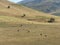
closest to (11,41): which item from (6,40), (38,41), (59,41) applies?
(6,40)

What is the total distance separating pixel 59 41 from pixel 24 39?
12.8 ft

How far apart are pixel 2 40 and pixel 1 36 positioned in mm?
2224

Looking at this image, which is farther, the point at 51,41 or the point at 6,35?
the point at 6,35

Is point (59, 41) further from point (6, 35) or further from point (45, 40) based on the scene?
point (6, 35)

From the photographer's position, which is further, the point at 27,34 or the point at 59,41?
the point at 27,34

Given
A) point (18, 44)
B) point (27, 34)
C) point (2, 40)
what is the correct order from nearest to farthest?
point (18, 44)
point (2, 40)
point (27, 34)

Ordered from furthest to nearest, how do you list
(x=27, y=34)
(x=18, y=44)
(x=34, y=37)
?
1. (x=27, y=34)
2. (x=34, y=37)
3. (x=18, y=44)

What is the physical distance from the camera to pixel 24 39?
25594mm

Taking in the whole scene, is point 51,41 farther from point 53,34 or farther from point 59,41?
point 53,34

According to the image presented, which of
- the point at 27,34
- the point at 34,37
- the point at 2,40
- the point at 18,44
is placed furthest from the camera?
the point at 27,34

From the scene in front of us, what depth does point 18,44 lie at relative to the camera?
23.3 metres

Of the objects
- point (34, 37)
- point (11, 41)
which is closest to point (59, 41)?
point (34, 37)

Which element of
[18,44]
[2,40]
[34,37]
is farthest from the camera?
[34,37]

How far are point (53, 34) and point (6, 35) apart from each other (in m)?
5.77
